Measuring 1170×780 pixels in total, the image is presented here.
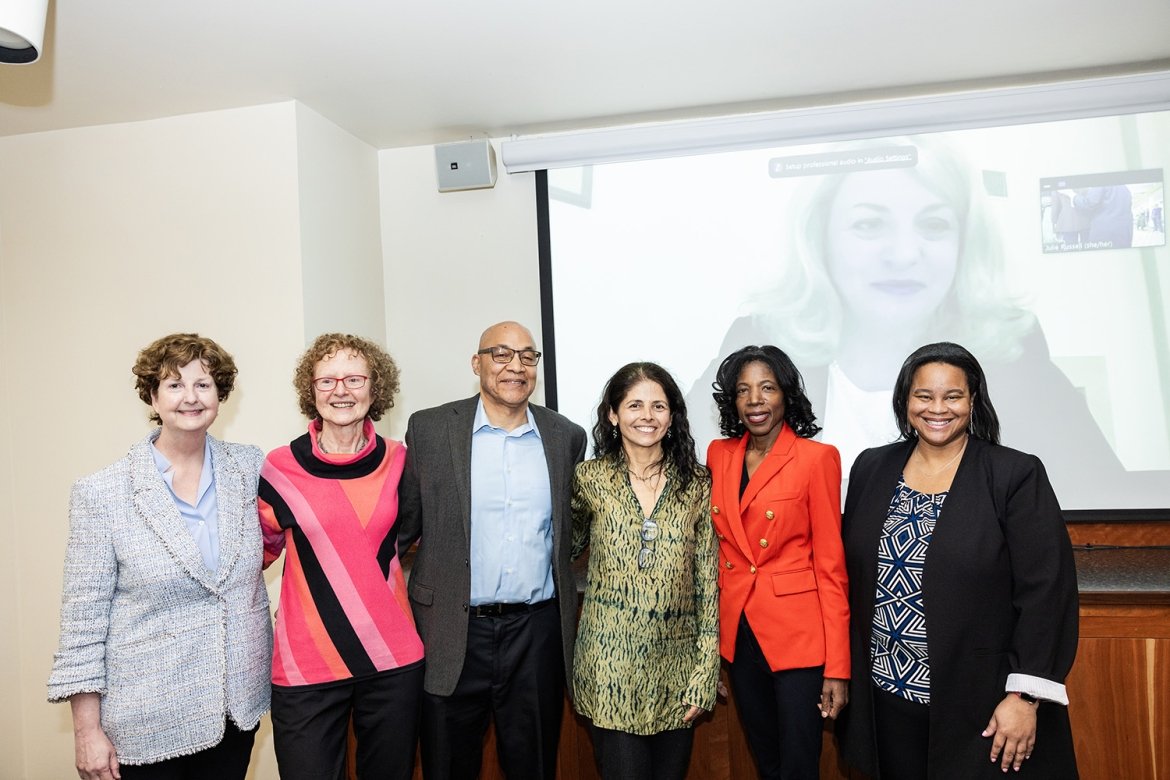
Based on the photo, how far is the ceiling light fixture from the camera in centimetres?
182

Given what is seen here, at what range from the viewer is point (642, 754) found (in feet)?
6.68

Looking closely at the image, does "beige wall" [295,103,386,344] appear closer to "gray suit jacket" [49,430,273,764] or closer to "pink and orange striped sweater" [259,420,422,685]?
"pink and orange striped sweater" [259,420,422,685]

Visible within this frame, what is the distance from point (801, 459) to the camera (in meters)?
2.16

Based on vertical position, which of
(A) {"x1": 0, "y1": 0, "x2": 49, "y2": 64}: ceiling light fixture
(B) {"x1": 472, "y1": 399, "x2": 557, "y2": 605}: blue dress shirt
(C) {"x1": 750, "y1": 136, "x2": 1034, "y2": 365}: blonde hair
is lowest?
(B) {"x1": 472, "y1": 399, "x2": 557, "y2": 605}: blue dress shirt

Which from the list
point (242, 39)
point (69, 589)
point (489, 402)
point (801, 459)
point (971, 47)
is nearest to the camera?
point (69, 589)

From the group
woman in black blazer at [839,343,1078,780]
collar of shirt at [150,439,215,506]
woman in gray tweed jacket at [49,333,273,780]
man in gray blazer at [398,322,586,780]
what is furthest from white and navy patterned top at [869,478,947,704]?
collar of shirt at [150,439,215,506]

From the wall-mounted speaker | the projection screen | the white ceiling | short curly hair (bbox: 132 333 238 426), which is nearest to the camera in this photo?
short curly hair (bbox: 132 333 238 426)

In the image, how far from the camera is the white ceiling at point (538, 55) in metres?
2.46

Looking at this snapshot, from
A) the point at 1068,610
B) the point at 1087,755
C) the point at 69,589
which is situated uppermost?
the point at 69,589

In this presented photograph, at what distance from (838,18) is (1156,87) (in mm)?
1439

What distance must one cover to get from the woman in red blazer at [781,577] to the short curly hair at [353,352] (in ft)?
3.29

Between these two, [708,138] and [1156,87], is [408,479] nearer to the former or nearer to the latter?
[708,138]

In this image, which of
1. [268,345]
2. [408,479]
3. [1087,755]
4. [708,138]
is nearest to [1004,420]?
[1087,755]

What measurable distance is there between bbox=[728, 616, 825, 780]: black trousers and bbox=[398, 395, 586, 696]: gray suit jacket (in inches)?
19.6
